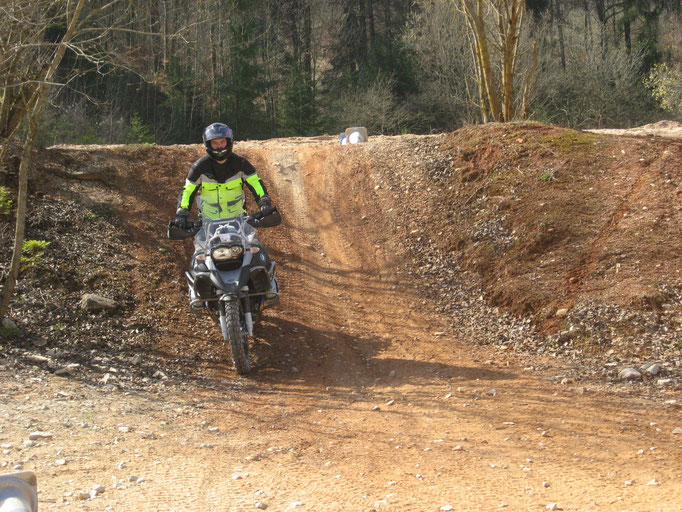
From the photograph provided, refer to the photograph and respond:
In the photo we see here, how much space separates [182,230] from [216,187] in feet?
2.27

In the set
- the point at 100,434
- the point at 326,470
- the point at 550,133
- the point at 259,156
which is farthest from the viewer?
the point at 259,156

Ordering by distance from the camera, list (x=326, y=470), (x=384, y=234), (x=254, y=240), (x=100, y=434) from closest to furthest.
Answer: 1. (x=326, y=470)
2. (x=100, y=434)
3. (x=254, y=240)
4. (x=384, y=234)

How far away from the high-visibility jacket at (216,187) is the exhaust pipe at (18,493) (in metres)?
5.39

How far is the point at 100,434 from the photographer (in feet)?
17.7

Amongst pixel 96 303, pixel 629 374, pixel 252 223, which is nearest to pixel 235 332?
pixel 252 223

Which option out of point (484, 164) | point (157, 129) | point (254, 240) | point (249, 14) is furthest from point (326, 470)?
point (249, 14)

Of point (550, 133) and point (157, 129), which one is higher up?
point (157, 129)

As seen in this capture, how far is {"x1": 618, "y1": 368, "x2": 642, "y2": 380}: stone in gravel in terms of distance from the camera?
6.66m

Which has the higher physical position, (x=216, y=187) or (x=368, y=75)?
(x=368, y=75)

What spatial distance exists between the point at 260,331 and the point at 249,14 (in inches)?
1384

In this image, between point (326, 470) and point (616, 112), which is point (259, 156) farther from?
point (616, 112)

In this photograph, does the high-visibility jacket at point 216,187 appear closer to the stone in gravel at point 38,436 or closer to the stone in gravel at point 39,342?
the stone in gravel at point 39,342

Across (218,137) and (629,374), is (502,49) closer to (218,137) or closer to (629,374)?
(218,137)

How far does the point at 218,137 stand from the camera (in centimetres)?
762
